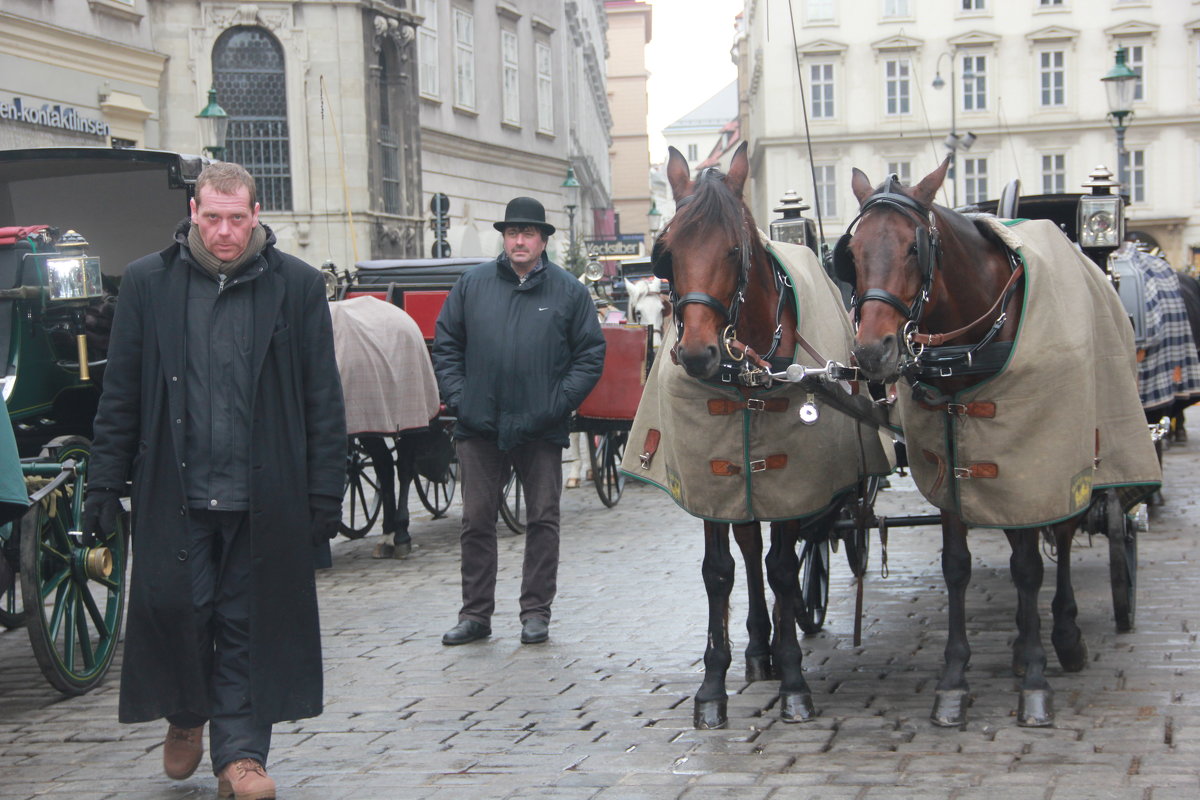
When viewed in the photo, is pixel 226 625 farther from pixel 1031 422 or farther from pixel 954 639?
pixel 1031 422

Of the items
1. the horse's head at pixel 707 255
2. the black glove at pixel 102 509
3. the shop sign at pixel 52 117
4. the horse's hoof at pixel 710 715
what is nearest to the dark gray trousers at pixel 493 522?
the horse's hoof at pixel 710 715

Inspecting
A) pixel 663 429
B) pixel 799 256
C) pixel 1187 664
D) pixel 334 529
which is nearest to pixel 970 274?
pixel 799 256

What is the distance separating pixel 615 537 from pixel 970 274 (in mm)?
5984

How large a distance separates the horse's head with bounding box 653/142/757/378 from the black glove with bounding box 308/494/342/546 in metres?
1.28

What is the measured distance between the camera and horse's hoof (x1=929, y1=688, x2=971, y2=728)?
540 cm

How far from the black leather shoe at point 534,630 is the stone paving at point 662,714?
0.06m

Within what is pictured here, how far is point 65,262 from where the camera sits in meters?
7.16

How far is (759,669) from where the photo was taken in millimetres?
6309

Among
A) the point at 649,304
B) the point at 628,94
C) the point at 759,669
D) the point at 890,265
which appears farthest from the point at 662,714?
the point at 628,94

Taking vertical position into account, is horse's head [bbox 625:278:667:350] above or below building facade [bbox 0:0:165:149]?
below

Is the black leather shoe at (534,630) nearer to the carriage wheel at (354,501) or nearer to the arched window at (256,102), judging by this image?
the carriage wheel at (354,501)

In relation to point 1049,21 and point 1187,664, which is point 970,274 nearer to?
point 1187,664

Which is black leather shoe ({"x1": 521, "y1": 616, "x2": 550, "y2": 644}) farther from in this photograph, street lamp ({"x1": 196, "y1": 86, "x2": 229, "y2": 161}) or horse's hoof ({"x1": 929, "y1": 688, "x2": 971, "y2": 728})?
street lamp ({"x1": 196, "y1": 86, "x2": 229, "y2": 161})

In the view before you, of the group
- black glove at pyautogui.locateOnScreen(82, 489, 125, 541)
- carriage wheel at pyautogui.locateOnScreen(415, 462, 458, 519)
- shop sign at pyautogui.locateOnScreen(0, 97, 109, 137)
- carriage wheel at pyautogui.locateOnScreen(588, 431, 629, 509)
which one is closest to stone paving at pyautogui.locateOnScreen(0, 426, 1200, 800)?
black glove at pyautogui.locateOnScreen(82, 489, 125, 541)
